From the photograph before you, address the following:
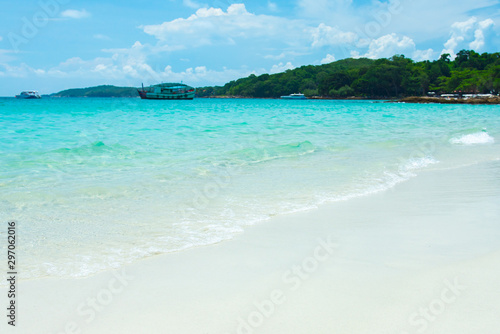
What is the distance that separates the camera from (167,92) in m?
106

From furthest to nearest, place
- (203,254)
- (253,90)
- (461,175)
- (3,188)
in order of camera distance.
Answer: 1. (253,90)
2. (461,175)
3. (3,188)
4. (203,254)

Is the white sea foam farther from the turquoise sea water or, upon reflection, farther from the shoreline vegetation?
the shoreline vegetation

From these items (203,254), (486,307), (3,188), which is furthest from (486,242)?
(3,188)

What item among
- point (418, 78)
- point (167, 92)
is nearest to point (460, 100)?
point (418, 78)

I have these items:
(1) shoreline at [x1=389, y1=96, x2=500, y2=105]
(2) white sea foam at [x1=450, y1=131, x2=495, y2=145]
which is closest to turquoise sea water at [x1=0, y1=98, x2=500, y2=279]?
(2) white sea foam at [x1=450, y1=131, x2=495, y2=145]

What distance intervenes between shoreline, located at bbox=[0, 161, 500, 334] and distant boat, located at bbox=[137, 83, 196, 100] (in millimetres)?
105590

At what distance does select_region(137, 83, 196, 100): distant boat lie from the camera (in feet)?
349

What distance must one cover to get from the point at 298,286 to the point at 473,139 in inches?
637

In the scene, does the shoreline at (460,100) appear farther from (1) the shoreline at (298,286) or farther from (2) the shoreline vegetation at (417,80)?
(1) the shoreline at (298,286)

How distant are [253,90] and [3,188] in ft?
596

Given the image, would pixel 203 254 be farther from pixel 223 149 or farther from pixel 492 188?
pixel 223 149

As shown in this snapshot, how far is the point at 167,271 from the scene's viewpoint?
12.6ft

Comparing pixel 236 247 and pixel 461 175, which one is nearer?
pixel 236 247

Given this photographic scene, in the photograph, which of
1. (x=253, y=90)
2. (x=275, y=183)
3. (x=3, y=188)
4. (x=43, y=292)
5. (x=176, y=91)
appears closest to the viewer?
(x=43, y=292)
